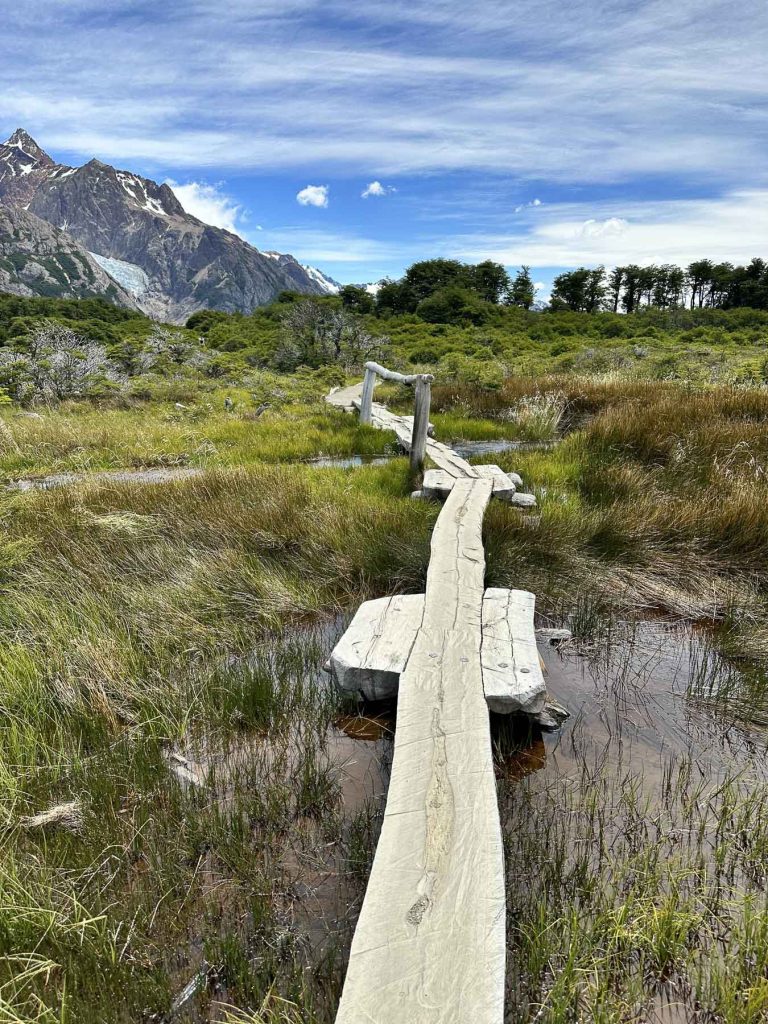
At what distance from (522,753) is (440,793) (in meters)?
0.83

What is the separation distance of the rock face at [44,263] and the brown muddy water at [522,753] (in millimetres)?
163130

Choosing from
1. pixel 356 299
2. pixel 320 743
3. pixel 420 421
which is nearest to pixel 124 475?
pixel 420 421

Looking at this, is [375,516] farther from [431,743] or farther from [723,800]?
[723,800]

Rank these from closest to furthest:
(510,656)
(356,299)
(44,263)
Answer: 1. (510,656)
2. (356,299)
3. (44,263)

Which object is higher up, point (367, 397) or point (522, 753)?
point (367, 397)

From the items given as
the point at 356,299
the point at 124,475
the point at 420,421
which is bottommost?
the point at 124,475

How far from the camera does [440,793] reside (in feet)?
6.35

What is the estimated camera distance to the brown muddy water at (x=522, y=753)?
6.16 feet

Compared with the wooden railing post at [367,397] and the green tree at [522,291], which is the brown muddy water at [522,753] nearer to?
the wooden railing post at [367,397]

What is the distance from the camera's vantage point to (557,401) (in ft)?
→ 35.2

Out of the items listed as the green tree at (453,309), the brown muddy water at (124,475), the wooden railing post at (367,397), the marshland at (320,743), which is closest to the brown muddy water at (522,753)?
the marshland at (320,743)

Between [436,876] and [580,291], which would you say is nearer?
[436,876]

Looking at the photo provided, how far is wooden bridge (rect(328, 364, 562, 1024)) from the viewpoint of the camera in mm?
1353

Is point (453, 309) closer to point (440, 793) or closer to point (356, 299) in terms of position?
point (356, 299)
